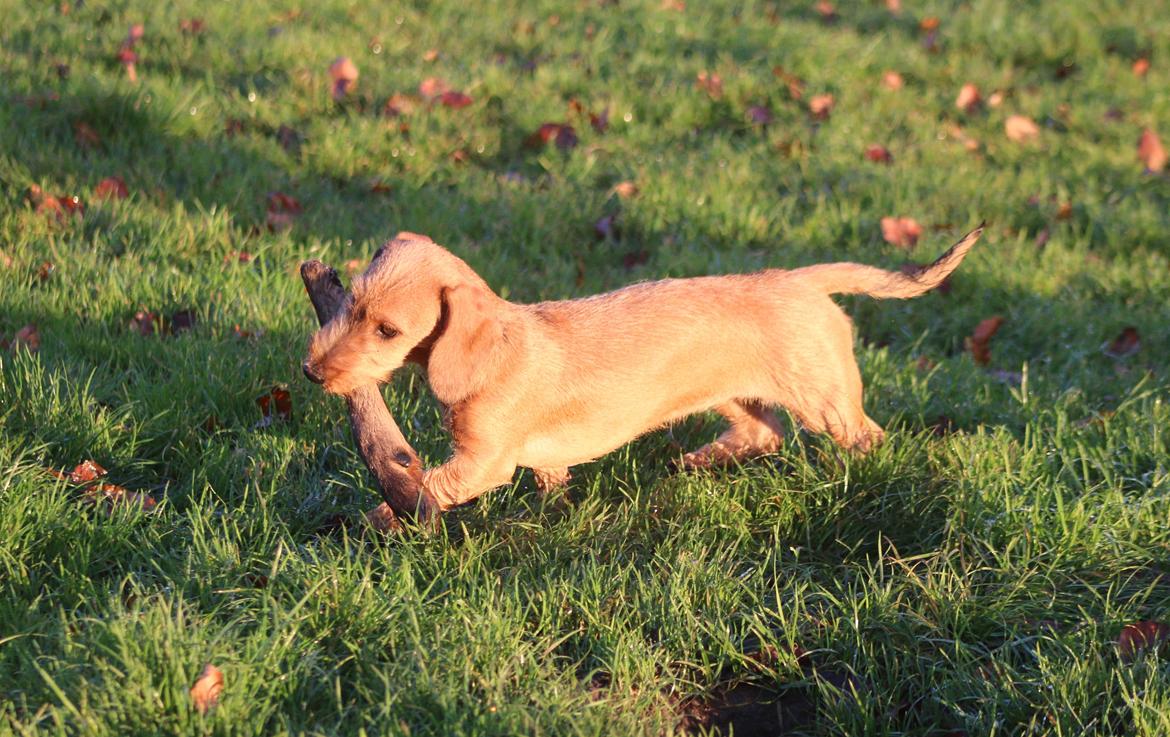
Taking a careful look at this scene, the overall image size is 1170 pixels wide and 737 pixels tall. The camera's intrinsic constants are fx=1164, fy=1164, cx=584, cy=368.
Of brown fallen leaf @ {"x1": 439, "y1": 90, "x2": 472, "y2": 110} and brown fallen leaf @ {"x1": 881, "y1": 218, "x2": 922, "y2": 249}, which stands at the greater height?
brown fallen leaf @ {"x1": 439, "y1": 90, "x2": 472, "y2": 110}

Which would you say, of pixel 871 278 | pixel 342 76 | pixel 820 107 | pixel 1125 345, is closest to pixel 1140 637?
pixel 871 278

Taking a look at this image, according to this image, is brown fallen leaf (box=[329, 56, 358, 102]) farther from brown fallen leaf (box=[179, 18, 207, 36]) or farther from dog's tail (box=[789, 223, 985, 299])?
dog's tail (box=[789, 223, 985, 299])

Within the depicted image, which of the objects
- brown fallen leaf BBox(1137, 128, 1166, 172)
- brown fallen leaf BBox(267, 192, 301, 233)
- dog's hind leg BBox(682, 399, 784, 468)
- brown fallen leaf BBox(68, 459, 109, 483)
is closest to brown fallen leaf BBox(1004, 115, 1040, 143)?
brown fallen leaf BBox(1137, 128, 1166, 172)

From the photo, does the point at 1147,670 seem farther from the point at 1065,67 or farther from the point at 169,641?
the point at 1065,67

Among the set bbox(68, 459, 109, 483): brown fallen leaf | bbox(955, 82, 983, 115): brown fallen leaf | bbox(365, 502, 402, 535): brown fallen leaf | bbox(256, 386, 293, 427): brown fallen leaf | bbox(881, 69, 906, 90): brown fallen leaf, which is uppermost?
bbox(68, 459, 109, 483): brown fallen leaf

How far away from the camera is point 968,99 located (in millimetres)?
7816

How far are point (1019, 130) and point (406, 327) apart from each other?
5.57 metres

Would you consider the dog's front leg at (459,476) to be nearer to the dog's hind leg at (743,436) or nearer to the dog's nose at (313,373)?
the dog's nose at (313,373)

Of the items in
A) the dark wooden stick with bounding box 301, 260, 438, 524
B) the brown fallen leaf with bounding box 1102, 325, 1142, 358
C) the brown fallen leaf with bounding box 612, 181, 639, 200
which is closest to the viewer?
the dark wooden stick with bounding box 301, 260, 438, 524

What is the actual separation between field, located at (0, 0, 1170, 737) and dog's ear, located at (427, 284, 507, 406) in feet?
1.45

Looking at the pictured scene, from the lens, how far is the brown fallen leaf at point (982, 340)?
527 cm

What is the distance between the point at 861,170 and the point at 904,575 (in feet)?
12.6

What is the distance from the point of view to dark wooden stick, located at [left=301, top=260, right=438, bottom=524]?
3361 millimetres

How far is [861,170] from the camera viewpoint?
676 centimetres
